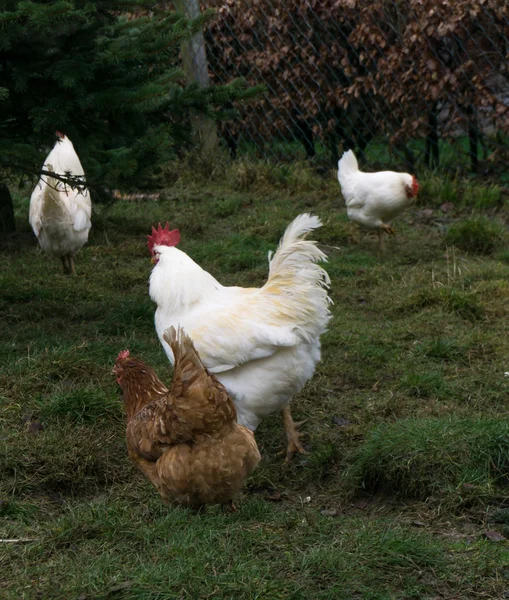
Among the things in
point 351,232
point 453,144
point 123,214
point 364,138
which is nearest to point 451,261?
point 351,232

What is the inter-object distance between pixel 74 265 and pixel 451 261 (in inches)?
127

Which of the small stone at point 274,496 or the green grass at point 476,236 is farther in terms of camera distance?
the green grass at point 476,236

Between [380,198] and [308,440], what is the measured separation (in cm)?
334

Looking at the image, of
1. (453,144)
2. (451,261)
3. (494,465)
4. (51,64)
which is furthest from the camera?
(453,144)

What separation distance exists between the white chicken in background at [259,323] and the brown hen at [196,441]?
529mm

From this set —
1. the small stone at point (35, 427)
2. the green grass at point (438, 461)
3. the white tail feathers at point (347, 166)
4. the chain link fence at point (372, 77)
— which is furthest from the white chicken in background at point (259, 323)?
the chain link fence at point (372, 77)

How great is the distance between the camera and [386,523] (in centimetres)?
340

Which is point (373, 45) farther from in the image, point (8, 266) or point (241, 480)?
point (241, 480)

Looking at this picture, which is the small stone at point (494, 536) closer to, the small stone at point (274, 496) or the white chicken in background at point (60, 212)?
the small stone at point (274, 496)

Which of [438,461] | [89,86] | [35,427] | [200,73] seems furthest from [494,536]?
[200,73]

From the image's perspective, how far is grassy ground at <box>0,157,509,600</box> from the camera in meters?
2.89

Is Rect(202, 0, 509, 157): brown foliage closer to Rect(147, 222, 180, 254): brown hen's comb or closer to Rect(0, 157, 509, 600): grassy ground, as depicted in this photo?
Rect(0, 157, 509, 600): grassy ground

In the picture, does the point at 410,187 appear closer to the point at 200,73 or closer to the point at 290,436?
the point at 290,436

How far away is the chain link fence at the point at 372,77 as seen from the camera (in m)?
8.36
